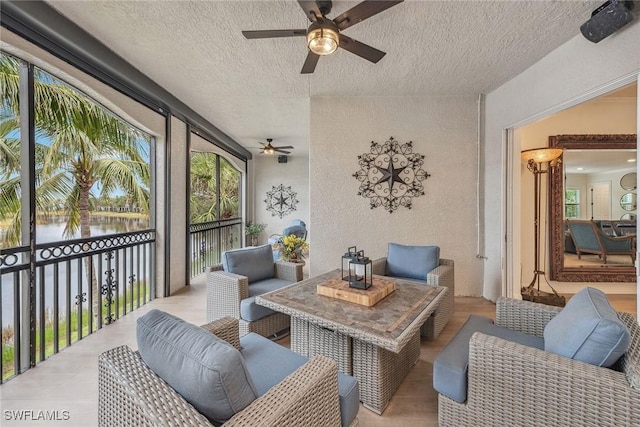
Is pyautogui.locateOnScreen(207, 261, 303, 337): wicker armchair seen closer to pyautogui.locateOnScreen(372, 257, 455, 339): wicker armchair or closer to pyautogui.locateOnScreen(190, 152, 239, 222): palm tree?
pyautogui.locateOnScreen(372, 257, 455, 339): wicker armchair

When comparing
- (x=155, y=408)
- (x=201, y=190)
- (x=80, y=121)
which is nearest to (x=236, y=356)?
(x=155, y=408)

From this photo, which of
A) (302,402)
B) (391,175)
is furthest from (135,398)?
(391,175)

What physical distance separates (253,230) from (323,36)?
18.6 ft

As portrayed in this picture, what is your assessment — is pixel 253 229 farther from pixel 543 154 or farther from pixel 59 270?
pixel 543 154

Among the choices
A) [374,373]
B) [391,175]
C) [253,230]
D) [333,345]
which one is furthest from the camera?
[253,230]

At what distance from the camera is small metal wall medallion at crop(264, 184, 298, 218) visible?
7496mm

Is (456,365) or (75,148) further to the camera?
(75,148)

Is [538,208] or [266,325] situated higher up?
[538,208]

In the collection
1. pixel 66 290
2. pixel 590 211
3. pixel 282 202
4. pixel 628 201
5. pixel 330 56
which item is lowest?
pixel 66 290

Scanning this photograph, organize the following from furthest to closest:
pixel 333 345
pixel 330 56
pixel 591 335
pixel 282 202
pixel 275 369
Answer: pixel 282 202 → pixel 330 56 → pixel 333 345 → pixel 275 369 → pixel 591 335

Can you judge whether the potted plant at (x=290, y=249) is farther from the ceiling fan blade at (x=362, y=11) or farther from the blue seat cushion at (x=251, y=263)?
the ceiling fan blade at (x=362, y=11)

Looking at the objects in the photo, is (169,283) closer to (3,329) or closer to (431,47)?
(3,329)

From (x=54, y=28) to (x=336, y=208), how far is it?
10.2ft

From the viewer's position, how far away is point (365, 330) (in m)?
1.37
